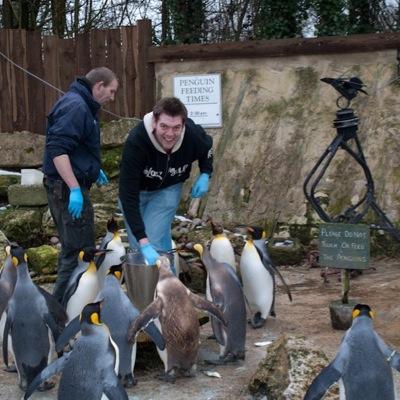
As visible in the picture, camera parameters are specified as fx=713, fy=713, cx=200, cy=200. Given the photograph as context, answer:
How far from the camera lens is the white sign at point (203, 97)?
8.38 m

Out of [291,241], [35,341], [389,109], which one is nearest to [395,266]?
[291,241]

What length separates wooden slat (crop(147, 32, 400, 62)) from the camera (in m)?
7.82

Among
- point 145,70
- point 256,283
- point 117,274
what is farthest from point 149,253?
point 145,70

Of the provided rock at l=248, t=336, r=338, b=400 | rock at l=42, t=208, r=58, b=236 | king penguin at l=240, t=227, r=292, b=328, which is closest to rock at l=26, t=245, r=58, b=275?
rock at l=42, t=208, r=58, b=236

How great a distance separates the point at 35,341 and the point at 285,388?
4.58 feet

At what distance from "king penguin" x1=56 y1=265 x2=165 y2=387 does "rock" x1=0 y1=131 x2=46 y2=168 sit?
5029 millimetres

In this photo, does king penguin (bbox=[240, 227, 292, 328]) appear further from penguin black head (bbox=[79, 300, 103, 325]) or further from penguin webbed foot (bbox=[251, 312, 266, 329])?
penguin black head (bbox=[79, 300, 103, 325])

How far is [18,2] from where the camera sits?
14328 mm

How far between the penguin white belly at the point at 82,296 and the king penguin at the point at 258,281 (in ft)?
4.28

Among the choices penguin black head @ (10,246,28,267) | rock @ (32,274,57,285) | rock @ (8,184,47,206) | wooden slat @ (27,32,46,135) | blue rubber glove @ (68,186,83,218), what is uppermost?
wooden slat @ (27,32,46,135)

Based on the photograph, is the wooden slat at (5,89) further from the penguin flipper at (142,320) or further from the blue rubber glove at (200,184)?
the penguin flipper at (142,320)

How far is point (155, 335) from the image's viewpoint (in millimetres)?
3883

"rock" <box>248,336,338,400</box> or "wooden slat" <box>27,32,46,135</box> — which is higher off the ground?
"wooden slat" <box>27,32,46,135</box>

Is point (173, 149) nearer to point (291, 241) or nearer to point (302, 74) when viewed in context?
point (291, 241)
